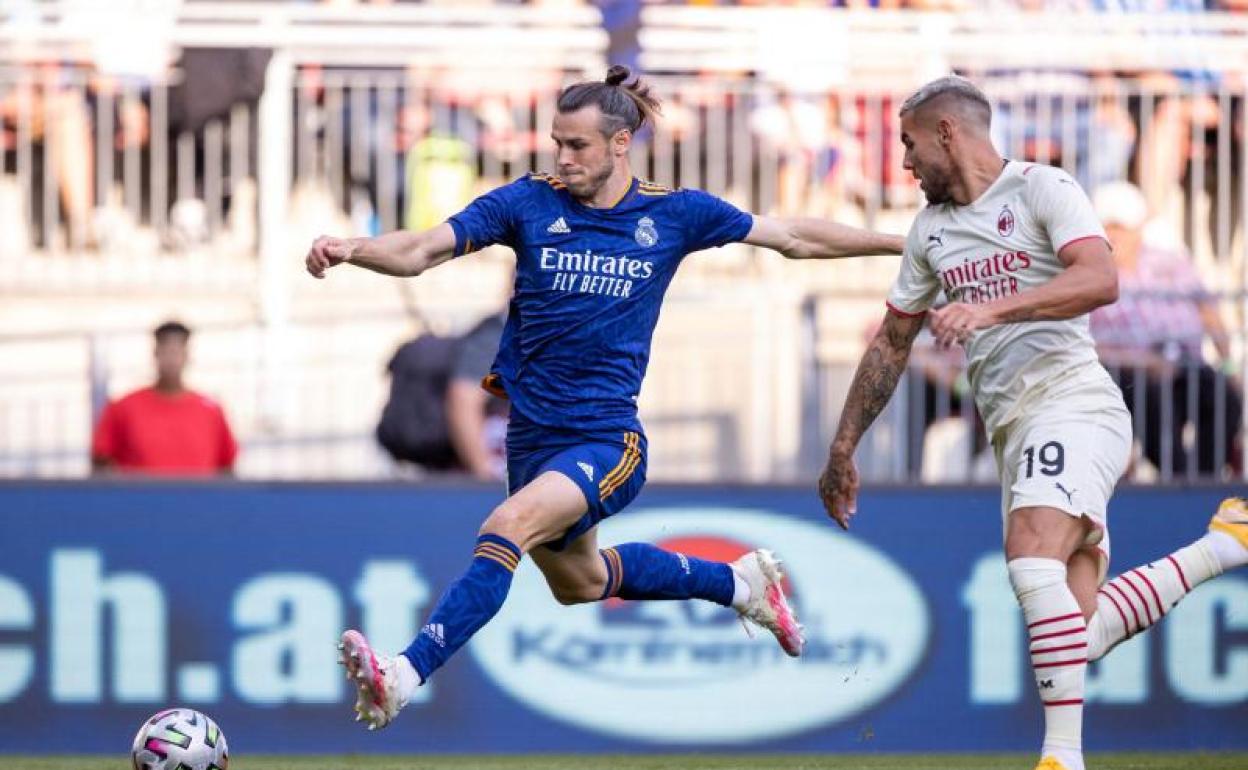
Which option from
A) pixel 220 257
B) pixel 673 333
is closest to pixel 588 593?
pixel 673 333

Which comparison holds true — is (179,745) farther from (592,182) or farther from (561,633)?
(561,633)

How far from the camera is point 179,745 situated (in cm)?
789

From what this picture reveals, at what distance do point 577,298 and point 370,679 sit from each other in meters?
1.68

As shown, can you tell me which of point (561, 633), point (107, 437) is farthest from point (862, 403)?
point (107, 437)

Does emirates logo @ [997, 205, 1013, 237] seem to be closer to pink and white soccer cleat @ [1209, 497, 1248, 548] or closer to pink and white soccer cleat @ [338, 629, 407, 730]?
pink and white soccer cleat @ [1209, 497, 1248, 548]

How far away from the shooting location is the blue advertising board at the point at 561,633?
422 inches

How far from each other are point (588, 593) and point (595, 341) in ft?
3.34

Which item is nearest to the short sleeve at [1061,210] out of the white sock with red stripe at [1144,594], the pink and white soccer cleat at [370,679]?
the white sock with red stripe at [1144,594]

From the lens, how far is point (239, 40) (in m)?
13.5

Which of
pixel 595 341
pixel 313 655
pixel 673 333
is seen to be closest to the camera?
pixel 595 341

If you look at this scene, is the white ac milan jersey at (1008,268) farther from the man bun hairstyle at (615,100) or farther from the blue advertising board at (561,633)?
→ the blue advertising board at (561,633)

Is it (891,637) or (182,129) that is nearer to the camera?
(891,637)

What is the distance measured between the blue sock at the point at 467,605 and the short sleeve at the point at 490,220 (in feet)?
3.41

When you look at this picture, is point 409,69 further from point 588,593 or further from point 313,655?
point 588,593
